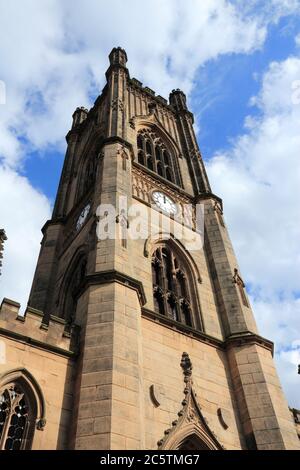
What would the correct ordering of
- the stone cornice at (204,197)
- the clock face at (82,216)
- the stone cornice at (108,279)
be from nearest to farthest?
the stone cornice at (108,279), the clock face at (82,216), the stone cornice at (204,197)

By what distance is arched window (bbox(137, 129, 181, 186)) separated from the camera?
24109 millimetres

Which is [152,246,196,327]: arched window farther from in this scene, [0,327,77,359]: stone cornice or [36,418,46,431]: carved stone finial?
[36,418,46,431]: carved stone finial

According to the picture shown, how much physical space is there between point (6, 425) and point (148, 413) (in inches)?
131

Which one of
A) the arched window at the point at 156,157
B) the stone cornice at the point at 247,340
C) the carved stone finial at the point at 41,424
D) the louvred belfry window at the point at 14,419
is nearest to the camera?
the louvred belfry window at the point at 14,419

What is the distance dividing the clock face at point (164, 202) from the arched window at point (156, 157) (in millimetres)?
3105

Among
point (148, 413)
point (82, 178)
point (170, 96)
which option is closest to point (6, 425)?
point (148, 413)

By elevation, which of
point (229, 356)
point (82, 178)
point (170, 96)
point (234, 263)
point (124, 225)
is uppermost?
point (170, 96)

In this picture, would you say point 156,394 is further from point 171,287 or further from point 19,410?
point 171,287

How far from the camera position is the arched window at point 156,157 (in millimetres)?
24109

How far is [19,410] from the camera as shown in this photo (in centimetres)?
991

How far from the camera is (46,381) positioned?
10.5 metres

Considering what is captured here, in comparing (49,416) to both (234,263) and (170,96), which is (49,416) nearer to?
(234,263)

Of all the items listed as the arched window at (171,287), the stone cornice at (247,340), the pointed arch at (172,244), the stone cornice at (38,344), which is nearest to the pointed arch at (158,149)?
the pointed arch at (172,244)
